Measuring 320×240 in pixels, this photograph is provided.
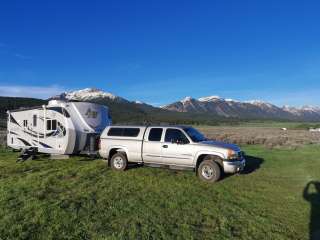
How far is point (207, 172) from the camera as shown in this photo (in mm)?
12039

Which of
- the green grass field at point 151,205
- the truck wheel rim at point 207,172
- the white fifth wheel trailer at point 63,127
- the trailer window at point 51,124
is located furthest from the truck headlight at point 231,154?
the trailer window at point 51,124

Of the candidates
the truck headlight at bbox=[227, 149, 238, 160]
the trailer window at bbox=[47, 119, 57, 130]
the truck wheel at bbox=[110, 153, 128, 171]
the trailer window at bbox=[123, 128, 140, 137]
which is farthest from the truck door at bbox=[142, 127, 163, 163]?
the trailer window at bbox=[47, 119, 57, 130]

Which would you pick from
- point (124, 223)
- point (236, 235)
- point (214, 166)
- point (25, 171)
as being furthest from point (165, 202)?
point (25, 171)

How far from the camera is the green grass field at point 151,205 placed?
687 cm

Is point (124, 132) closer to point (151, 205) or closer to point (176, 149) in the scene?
point (176, 149)

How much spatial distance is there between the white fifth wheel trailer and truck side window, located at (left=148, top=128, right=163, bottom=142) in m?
3.95

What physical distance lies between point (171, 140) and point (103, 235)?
678 centimetres

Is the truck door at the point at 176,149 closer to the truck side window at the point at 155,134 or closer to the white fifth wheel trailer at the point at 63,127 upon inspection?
the truck side window at the point at 155,134

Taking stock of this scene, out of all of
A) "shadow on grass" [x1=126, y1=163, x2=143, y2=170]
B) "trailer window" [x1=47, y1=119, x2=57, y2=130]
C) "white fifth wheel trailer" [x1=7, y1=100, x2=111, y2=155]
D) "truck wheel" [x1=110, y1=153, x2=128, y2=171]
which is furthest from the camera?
"trailer window" [x1=47, y1=119, x2=57, y2=130]

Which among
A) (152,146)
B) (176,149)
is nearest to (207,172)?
(176,149)

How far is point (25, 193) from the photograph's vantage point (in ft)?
32.2

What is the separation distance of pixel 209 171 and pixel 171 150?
176 centimetres

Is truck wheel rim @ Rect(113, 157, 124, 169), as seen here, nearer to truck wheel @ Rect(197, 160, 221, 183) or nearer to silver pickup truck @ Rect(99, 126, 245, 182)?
silver pickup truck @ Rect(99, 126, 245, 182)

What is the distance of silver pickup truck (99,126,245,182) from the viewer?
12016 mm
